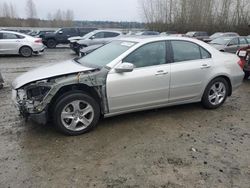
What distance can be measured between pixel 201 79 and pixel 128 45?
160 cm

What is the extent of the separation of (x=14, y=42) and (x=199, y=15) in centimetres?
3138

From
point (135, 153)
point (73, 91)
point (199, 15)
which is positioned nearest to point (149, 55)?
point (73, 91)

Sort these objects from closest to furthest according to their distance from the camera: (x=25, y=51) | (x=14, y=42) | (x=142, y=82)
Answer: (x=142, y=82) → (x=14, y=42) → (x=25, y=51)

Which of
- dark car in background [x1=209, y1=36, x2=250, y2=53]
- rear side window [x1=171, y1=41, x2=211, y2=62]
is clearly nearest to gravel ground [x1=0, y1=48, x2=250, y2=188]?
rear side window [x1=171, y1=41, x2=211, y2=62]

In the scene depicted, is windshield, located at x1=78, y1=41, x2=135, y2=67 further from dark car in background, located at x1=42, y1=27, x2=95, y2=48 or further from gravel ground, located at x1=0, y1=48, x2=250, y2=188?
dark car in background, located at x1=42, y1=27, x2=95, y2=48

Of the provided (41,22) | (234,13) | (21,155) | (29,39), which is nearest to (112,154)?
(21,155)

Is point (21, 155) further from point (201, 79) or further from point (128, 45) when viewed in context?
point (201, 79)

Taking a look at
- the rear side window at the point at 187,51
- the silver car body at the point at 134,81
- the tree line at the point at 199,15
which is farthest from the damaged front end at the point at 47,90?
the tree line at the point at 199,15

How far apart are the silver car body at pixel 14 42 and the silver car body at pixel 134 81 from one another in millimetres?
11149

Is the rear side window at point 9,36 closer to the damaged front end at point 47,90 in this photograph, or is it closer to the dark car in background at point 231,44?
the dark car in background at point 231,44

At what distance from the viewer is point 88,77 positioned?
13.5 feet

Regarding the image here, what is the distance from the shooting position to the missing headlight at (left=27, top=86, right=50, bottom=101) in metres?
4.00

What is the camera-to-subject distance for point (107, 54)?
4.89 meters

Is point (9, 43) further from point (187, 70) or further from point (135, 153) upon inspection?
point (135, 153)
